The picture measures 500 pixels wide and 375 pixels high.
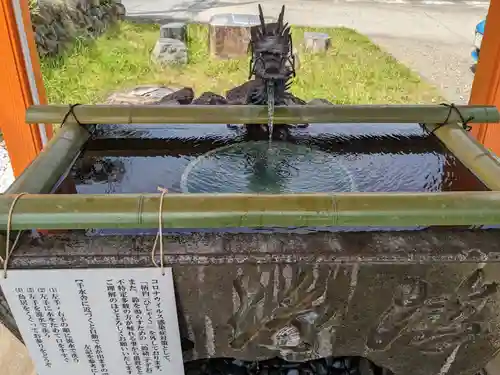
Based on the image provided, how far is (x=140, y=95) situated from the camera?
16.3 ft

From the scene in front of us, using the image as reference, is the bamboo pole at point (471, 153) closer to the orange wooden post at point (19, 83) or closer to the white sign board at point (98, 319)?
the white sign board at point (98, 319)

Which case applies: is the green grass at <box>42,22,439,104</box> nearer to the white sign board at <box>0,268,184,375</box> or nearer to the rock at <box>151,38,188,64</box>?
the rock at <box>151,38,188,64</box>

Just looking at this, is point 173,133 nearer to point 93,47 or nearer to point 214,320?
point 214,320

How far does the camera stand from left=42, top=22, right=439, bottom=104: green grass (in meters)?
5.51

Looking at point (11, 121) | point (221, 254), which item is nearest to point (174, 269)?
point (221, 254)

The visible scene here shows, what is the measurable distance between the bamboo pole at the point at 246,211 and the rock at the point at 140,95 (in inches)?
137

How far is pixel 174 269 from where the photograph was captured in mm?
1477

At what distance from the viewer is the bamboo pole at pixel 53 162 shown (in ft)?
5.62

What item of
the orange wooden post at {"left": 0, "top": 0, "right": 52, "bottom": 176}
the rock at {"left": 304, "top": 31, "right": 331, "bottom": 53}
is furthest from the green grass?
the orange wooden post at {"left": 0, "top": 0, "right": 52, "bottom": 176}

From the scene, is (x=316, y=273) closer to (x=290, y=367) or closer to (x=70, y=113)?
(x=290, y=367)

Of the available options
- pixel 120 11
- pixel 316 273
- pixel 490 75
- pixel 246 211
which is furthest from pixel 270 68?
pixel 120 11

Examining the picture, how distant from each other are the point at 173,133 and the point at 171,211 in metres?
1.11

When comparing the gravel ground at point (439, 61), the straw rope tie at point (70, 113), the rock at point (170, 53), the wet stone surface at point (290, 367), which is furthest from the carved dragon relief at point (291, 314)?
the rock at point (170, 53)

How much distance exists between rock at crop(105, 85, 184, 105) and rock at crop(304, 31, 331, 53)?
2.16 metres
